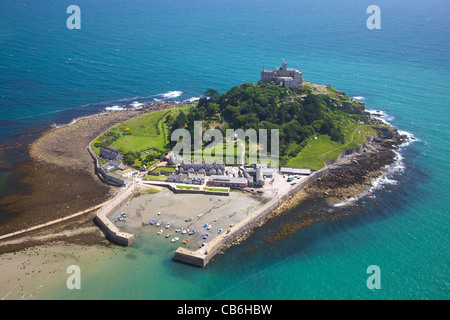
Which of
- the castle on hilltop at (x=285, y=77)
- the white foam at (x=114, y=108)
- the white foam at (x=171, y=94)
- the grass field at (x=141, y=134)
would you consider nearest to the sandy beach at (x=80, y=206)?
the grass field at (x=141, y=134)

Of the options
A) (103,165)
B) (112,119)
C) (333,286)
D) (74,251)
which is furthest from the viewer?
(112,119)

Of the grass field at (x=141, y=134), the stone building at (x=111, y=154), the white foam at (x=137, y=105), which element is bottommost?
the stone building at (x=111, y=154)

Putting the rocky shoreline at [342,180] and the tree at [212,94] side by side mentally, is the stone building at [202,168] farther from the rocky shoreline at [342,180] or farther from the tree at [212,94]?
the tree at [212,94]

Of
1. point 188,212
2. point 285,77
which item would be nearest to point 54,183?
point 188,212

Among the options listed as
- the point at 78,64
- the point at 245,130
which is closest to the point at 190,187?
the point at 245,130

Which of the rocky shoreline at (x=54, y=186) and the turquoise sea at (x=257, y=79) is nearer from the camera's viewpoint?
the turquoise sea at (x=257, y=79)

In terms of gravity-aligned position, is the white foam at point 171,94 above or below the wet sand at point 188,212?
above

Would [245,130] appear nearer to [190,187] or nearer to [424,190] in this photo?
[190,187]

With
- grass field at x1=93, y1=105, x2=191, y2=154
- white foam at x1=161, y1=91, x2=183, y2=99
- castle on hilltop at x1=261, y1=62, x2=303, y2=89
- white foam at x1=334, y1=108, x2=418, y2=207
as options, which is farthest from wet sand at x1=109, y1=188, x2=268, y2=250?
white foam at x1=161, y1=91, x2=183, y2=99
